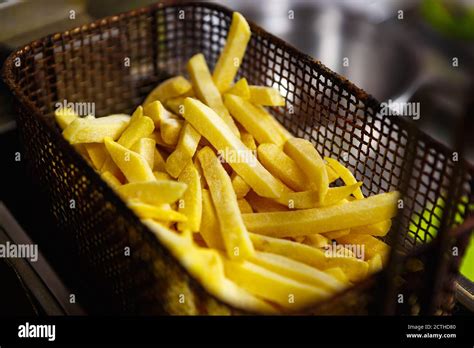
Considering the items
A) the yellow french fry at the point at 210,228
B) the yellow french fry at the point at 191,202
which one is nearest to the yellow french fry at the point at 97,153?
the yellow french fry at the point at 191,202

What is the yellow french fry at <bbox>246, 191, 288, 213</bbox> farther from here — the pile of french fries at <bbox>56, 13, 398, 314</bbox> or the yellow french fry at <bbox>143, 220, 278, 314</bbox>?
the yellow french fry at <bbox>143, 220, 278, 314</bbox>

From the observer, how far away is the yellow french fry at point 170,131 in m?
1.63

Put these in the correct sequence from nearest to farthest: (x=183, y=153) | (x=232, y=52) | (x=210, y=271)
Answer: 1. (x=210, y=271)
2. (x=183, y=153)
3. (x=232, y=52)

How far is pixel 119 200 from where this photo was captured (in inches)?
48.2

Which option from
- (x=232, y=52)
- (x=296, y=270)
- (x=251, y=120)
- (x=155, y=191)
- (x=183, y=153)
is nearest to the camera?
(x=296, y=270)

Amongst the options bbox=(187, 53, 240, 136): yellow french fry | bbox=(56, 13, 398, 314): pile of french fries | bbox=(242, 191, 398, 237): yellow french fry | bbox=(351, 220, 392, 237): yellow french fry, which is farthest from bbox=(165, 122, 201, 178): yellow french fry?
bbox=(351, 220, 392, 237): yellow french fry

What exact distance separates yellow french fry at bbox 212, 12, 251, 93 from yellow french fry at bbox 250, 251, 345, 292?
2.22 ft

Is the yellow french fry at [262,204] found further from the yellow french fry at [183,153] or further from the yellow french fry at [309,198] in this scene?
the yellow french fry at [183,153]

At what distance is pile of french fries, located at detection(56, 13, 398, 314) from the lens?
1184mm

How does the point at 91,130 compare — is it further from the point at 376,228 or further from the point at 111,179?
the point at 376,228

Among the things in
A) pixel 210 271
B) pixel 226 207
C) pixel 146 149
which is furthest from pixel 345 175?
pixel 210 271

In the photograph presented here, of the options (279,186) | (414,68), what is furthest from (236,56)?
(414,68)

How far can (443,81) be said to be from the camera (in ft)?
9.61

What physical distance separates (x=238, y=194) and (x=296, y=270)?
0.35 meters
